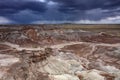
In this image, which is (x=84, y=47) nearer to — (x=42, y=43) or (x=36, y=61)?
(x=42, y=43)

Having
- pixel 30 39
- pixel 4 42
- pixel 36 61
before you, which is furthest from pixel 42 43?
pixel 36 61

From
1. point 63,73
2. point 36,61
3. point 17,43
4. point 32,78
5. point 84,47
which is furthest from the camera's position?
point 17,43

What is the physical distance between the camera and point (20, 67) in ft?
86.8

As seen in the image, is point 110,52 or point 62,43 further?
point 62,43

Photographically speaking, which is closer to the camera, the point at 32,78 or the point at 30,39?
the point at 32,78

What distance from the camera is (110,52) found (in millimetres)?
39594

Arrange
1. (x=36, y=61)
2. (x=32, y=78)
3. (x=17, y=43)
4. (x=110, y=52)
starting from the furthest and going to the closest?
(x=17, y=43), (x=110, y=52), (x=36, y=61), (x=32, y=78)

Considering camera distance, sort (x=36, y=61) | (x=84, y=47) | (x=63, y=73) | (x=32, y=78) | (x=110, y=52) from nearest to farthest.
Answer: (x=32, y=78)
(x=63, y=73)
(x=36, y=61)
(x=110, y=52)
(x=84, y=47)

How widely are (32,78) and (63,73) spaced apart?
3.96 m

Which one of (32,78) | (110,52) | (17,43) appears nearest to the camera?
(32,78)

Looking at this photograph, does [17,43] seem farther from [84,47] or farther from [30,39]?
[84,47]

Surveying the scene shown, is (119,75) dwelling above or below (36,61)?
below

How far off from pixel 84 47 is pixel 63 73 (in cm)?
2210

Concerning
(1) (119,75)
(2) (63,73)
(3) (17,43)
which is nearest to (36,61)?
(2) (63,73)
